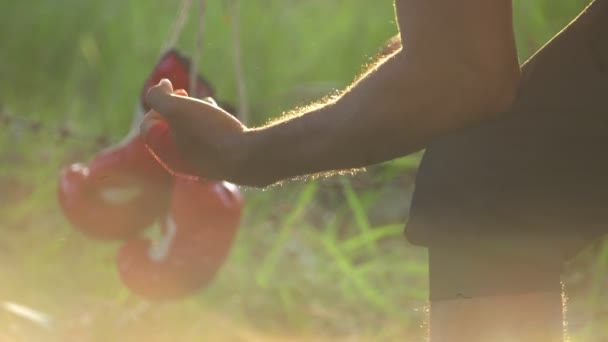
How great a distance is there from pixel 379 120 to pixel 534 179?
146 millimetres

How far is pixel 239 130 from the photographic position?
0.87 meters

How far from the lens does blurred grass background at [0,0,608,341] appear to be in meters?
1.95

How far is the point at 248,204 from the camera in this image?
2312 millimetres

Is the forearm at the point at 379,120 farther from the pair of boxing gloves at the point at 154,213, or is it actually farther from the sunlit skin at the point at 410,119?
the pair of boxing gloves at the point at 154,213

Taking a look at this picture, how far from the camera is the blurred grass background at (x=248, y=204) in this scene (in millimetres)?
1952

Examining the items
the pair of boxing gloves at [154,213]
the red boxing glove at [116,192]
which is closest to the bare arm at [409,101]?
the pair of boxing gloves at [154,213]

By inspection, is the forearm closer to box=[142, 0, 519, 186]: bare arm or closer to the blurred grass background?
box=[142, 0, 519, 186]: bare arm

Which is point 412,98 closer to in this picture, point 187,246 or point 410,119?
point 410,119

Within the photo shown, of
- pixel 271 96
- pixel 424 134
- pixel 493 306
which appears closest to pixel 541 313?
pixel 493 306

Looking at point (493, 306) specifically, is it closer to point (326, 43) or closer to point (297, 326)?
point (297, 326)

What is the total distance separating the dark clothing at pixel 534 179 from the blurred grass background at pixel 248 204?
790mm

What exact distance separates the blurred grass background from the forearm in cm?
88

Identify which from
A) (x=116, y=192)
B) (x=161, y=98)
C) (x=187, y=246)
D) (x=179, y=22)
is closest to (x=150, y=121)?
→ (x=161, y=98)

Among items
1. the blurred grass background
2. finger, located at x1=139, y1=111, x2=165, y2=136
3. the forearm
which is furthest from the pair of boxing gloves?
the forearm
